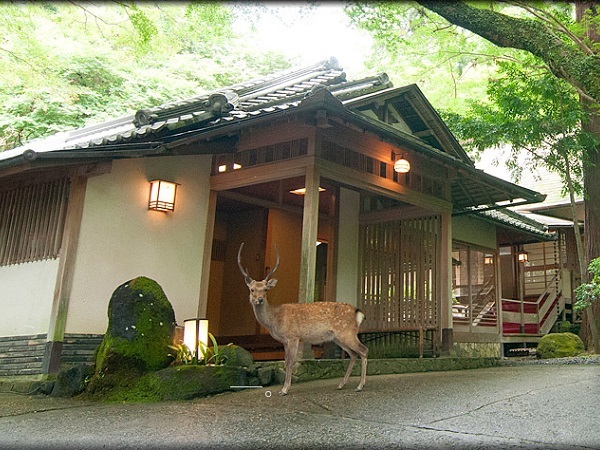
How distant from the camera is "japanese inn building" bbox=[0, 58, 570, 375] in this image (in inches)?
327

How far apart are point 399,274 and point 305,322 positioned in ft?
15.5

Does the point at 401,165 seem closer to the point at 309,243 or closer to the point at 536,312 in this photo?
the point at 309,243

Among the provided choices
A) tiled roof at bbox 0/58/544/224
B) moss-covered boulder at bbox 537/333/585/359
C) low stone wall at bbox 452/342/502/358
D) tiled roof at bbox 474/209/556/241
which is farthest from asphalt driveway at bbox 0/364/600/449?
tiled roof at bbox 474/209/556/241

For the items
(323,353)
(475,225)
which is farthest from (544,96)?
(323,353)

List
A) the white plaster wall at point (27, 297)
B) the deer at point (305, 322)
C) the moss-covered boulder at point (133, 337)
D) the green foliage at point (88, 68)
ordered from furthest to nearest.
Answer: the green foliage at point (88, 68) → the white plaster wall at point (27, 297) → the moss-covered boulder at point (133, 337) → the deer at point (305, 322)

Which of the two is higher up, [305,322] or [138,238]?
[138,238]

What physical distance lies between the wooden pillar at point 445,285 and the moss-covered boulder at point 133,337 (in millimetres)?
5618

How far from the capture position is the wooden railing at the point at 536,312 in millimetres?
17281

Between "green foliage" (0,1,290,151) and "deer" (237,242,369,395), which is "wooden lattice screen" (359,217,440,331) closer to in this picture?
"deer" (237,242,369,395)

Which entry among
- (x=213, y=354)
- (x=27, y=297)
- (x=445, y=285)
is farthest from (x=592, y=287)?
(x=27, y=297)

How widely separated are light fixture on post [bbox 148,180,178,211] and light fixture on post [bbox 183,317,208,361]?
225 cm

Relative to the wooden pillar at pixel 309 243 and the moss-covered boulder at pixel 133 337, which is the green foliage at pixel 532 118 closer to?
the wooden pillar at pixel 309 243

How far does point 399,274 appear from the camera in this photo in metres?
11.4

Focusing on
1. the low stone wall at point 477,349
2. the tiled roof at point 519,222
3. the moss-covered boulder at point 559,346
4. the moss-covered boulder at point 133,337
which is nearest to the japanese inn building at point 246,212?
the low stone wall at point 477,349
